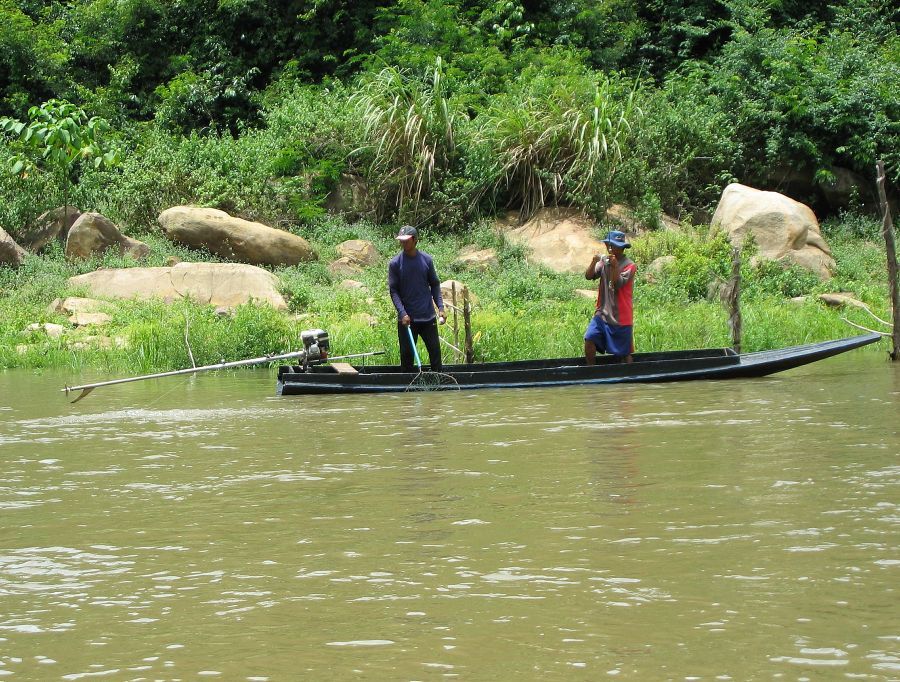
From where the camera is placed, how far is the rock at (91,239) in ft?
64.2

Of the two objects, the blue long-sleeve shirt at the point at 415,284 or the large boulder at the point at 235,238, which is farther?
the large boulder at the point at 235,238

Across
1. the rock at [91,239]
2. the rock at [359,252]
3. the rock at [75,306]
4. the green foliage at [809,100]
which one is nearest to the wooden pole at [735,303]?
the rock at [359,252]

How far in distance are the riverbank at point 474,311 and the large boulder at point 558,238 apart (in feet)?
1.35

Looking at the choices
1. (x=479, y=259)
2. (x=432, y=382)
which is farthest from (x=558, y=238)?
(x=432, y=382)

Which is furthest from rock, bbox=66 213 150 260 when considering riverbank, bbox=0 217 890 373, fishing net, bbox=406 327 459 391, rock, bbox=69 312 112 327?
fishing net, bbox=406 327 459 391

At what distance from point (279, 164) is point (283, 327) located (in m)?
Answer: 8.36

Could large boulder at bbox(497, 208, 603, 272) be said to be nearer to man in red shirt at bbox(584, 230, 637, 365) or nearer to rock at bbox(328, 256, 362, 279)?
rock at bbox(328, 256, 362, 279)

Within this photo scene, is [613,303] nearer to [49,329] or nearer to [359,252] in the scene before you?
[49,329]

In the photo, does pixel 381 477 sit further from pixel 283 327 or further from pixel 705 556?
pixel 283 327

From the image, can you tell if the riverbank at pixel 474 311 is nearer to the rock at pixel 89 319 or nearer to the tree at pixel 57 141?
the rock at pixel 89 319

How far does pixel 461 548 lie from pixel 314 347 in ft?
23.0

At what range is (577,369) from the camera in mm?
11734

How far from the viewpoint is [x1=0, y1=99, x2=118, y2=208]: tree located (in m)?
19.0

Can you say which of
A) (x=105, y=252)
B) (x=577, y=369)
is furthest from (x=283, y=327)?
(x=105, y=252)
